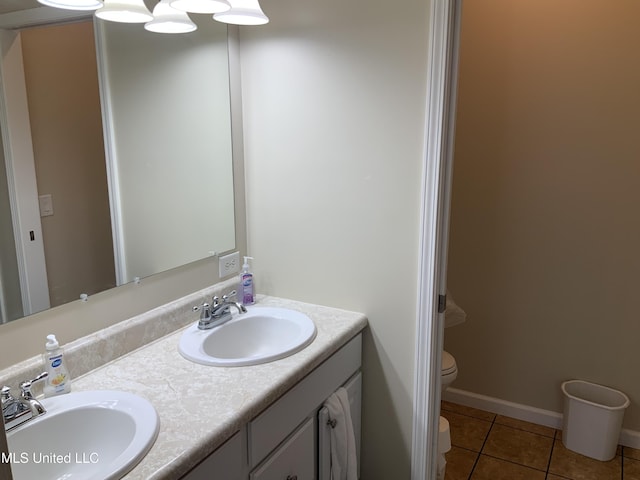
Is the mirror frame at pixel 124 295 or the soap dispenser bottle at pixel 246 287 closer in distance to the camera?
the mirror frame at pixel 124 295

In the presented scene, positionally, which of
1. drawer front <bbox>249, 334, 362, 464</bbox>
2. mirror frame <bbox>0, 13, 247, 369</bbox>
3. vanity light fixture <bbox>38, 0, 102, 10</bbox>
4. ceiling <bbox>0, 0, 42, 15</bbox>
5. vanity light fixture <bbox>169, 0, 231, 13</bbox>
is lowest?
drawer front <bbox>249, 334, 362, 464</bbox>

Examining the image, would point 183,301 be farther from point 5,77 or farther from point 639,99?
point 639,99

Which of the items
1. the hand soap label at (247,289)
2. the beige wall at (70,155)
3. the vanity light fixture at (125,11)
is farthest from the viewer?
the hand soap label at (247,289)

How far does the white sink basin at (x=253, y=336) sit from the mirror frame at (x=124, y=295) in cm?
18

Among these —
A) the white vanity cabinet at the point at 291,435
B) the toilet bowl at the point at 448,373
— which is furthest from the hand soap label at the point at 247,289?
the toilet bowl at the point at 448,373

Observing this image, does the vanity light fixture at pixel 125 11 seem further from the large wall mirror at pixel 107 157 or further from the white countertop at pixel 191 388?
the white countertop at pixel 191 388

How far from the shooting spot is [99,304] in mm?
1510

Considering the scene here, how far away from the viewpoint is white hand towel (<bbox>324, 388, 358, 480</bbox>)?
166 centimetres

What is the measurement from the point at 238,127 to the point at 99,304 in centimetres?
86

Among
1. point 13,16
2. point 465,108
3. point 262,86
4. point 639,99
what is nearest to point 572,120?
point 639,99

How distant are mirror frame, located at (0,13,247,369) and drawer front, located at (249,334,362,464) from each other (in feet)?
1.89

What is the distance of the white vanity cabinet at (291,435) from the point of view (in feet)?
4.08

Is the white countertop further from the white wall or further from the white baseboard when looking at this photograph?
the white baseboard

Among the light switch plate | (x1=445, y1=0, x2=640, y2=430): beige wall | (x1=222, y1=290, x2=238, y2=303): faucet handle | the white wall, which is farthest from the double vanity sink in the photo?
(x1=445, y1=0, x2=640, y2=430): beige wall
